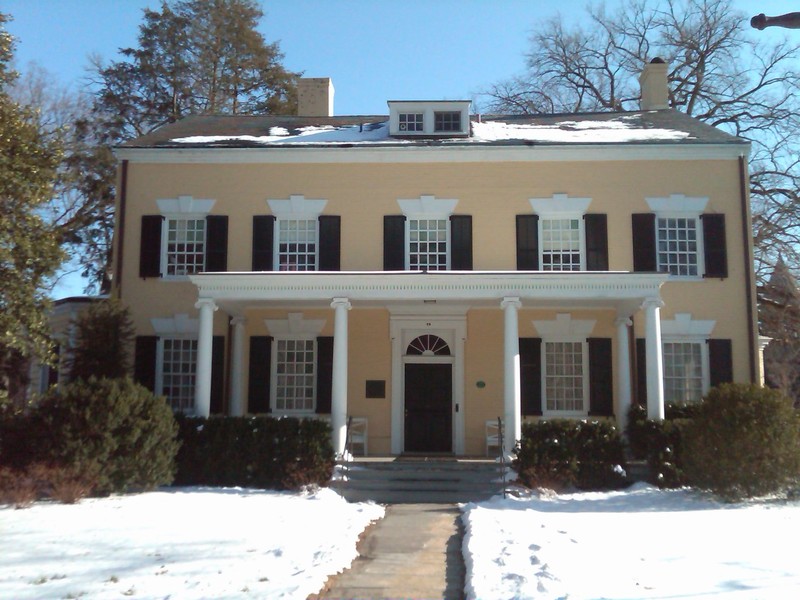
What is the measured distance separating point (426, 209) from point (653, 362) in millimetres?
5794

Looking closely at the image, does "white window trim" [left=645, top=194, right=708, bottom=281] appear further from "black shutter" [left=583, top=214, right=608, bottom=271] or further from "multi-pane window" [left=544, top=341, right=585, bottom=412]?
"multi-pane window" [left=544, top=341, right=585, bottom=412]

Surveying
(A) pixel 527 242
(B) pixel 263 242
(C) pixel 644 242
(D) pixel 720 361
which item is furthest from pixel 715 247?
(B) pixel 263 242

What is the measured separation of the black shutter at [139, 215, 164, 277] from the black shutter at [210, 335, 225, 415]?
212 centimetres

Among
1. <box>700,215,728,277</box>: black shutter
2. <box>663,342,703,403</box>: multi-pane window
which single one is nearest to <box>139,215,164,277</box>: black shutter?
<box>663,342,703,403</box>: multi-pane window

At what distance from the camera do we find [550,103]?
31922mm

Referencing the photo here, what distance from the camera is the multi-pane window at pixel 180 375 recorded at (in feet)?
57.6

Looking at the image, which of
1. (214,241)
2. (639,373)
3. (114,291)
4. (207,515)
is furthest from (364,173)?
(207,515)

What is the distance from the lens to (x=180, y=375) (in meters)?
17.6

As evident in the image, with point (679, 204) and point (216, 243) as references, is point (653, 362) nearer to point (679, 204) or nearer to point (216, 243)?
point (679, 204)

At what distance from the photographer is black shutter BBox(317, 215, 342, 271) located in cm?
1748

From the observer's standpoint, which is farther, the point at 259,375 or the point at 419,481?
the point at 259,375

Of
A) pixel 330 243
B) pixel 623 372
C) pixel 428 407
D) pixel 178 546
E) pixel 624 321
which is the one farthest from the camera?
pixel 330 243

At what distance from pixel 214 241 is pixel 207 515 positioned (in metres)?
7.79

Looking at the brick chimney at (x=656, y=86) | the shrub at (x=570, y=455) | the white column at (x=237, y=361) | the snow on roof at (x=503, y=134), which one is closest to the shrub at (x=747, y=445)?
the shrub at (x=570, y=455)
